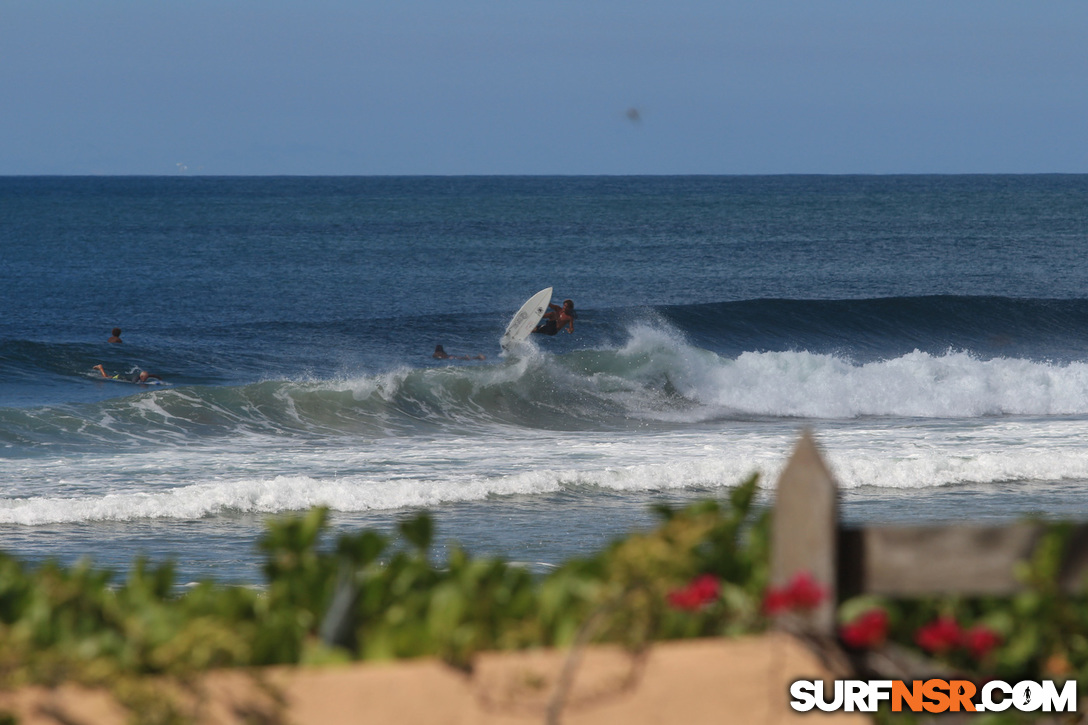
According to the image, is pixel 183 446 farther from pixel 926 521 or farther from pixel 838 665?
pixel 838 665

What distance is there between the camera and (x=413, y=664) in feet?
8.05

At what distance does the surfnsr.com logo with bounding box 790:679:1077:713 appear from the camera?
2572mm

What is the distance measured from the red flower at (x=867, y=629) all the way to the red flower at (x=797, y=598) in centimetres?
10

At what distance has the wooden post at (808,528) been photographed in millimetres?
2479

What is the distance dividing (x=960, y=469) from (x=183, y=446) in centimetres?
1016

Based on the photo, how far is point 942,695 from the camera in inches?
104

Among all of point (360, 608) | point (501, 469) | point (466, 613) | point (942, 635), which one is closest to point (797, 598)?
point (942, 635)

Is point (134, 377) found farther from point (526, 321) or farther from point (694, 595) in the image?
point (694, 595)

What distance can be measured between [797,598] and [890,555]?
0.29 m

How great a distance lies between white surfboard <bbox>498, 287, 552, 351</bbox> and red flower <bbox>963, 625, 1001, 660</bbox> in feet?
66.4

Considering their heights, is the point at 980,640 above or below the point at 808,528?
below

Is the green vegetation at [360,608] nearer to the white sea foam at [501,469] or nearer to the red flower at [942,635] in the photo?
the red flower at [942,635]

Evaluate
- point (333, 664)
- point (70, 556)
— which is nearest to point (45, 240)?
point (70, 556)

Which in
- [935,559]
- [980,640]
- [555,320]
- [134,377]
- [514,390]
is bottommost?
[980,640]
